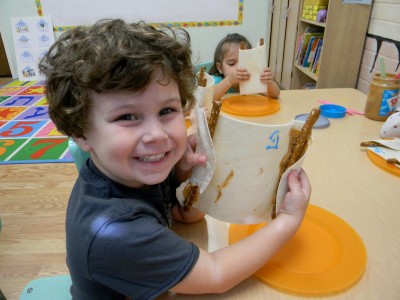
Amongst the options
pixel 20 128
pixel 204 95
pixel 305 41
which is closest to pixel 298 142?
pixel 204 95

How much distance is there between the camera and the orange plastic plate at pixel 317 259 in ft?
1.56

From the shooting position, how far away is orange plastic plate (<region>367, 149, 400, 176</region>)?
771 mm

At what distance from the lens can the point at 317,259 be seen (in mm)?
513

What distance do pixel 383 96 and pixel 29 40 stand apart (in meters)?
3.77

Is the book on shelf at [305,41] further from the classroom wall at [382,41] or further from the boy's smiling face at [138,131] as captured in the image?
the boy's smiling face at [138,131]

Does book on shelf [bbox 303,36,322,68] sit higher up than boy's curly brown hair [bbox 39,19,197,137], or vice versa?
boy's curly brown hair [bbox 39,19,197,137]

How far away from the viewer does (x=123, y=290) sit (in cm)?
45

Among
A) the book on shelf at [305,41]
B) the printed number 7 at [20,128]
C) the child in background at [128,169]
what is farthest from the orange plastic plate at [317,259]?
the printed number 7 at [20,128]

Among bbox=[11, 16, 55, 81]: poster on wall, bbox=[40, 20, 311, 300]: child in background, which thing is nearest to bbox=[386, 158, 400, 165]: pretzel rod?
bbox=[40, 20, 311, 300]: child in background

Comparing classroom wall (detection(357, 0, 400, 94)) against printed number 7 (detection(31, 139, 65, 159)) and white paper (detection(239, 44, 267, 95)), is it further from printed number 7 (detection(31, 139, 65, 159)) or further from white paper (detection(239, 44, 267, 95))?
printed number 7 (detection(31, 139, 65, 159))

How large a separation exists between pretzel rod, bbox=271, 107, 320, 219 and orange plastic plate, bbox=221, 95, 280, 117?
2.06 feet

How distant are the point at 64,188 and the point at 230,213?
1.47 metres

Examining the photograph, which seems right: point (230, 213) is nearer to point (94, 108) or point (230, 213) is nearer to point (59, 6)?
point (94, 108)

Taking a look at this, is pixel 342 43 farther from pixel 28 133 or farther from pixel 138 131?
pixel 28 133
